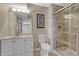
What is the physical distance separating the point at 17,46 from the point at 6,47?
0.37 feet

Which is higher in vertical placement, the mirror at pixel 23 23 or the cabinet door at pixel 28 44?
the mirror at pixel 23 23

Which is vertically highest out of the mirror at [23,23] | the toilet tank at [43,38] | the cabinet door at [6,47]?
the mirror at [23,23]

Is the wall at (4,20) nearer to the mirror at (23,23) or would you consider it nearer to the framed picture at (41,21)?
the mirror at (23,23)

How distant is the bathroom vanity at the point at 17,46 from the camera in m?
1.01

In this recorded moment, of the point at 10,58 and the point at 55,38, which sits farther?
the point at 55,38

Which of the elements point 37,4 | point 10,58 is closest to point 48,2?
point 37,4

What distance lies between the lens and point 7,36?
3.32ft

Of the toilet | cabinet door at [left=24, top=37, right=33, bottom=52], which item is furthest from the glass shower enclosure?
cabinet door at [left=24, top=37, right=33, bottom=52]

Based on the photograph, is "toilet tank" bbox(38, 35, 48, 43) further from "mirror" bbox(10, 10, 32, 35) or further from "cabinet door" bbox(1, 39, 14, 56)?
"cabinet door" bbox(1, 39, 14, 56)

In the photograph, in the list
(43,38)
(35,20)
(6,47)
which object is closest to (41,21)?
(35,20)

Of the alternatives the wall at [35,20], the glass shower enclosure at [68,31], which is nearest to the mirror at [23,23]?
the wall at [35,20]

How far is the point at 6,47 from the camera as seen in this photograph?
40.5 inches

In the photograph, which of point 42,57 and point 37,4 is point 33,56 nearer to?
point 42,57

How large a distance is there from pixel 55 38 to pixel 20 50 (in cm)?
38
